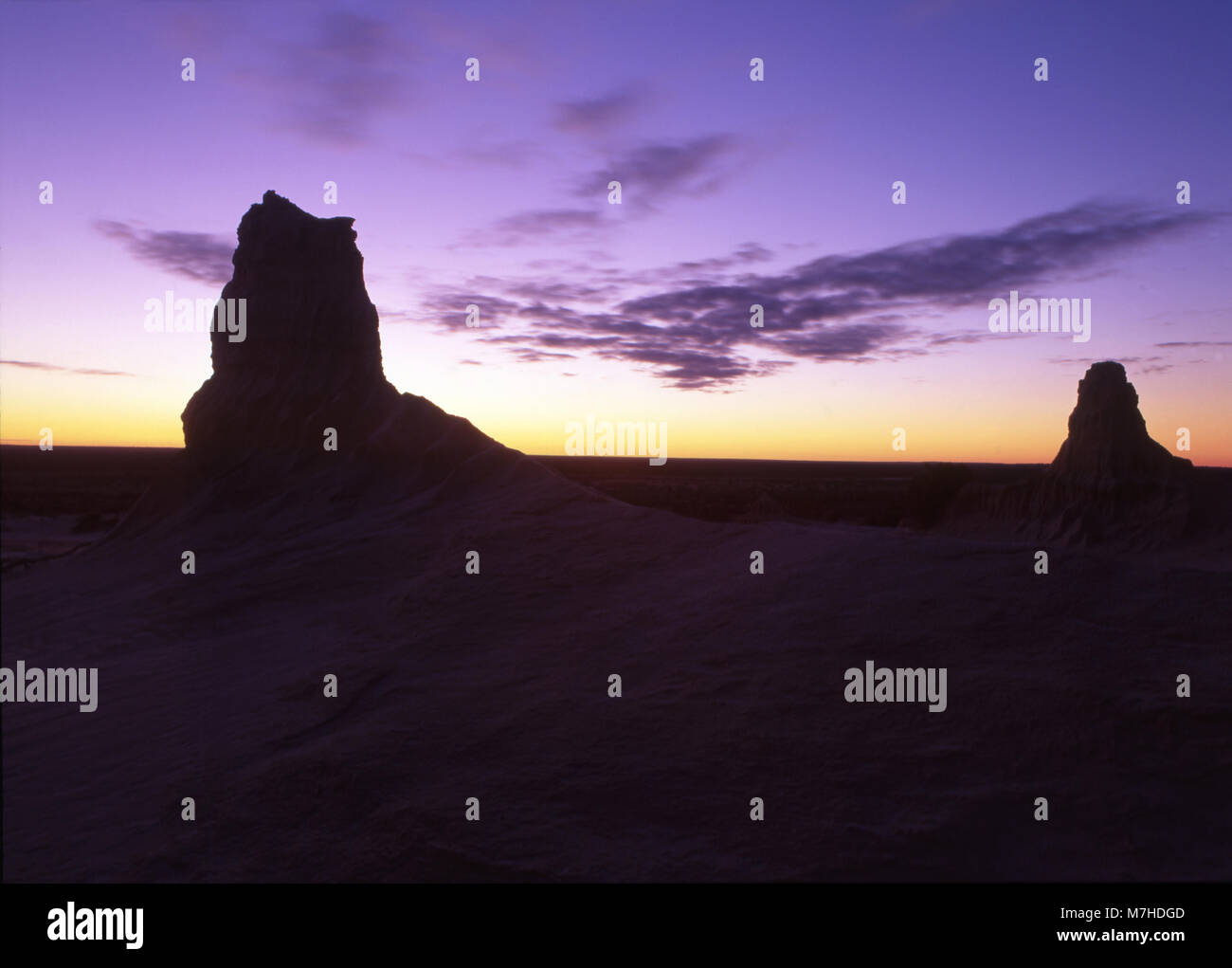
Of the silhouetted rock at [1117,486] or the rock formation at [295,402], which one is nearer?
the rock formation at [295,402]

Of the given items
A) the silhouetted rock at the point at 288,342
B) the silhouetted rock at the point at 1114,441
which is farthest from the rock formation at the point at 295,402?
the silhouetted rock at the point at 1114,441

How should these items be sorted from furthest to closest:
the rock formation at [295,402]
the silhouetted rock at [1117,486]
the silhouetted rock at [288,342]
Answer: the silhouetted rock at [1117,486] → the silhouetted rock at [288,342] → the rock formation at [295,402]

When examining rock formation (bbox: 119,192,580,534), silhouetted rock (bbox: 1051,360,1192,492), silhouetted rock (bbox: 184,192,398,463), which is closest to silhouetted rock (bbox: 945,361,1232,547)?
silhouetted rock (bbox: 1051,360,1192,492)

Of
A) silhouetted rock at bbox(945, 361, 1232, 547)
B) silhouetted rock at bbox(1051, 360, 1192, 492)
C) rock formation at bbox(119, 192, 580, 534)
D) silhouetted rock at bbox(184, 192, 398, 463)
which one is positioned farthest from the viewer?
silhouetted rock at bbox(1051, 360, 1192, 492)

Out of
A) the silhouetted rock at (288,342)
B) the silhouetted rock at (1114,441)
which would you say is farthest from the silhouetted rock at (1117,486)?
the silhouetted rock at (288,342)

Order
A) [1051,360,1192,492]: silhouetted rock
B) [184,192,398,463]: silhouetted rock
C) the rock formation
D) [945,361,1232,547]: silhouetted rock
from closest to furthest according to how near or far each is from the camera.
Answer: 1. the rock formation
2. [184,192,398,463]: silhouetted rock
3. [945,361,1232,547]: silhouetted rock
4. [1051,360,1192,492]: silhouetted rock

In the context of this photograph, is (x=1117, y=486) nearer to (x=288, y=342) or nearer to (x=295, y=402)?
(x=295, y=402)

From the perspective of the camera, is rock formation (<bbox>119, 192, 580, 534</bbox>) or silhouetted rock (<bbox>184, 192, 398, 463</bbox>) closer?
rock formation (<bbox>119, 192, 580, 534</bbox>)

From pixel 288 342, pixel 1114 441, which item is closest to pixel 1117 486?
pixel 1114 441

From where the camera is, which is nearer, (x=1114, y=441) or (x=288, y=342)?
(x=288, y=342)

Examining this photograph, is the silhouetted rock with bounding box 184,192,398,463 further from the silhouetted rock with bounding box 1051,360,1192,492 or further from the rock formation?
the silhouetted rock with bounding box 1051,360,1192,492

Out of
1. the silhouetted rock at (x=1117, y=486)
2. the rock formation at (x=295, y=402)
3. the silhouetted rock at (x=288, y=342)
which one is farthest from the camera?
the silhouetted rock at (x=1117, y=486)

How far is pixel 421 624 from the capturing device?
9.87m

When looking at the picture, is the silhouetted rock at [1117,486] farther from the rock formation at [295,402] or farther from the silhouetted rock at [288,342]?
the silhouetted rock at [288,342]
